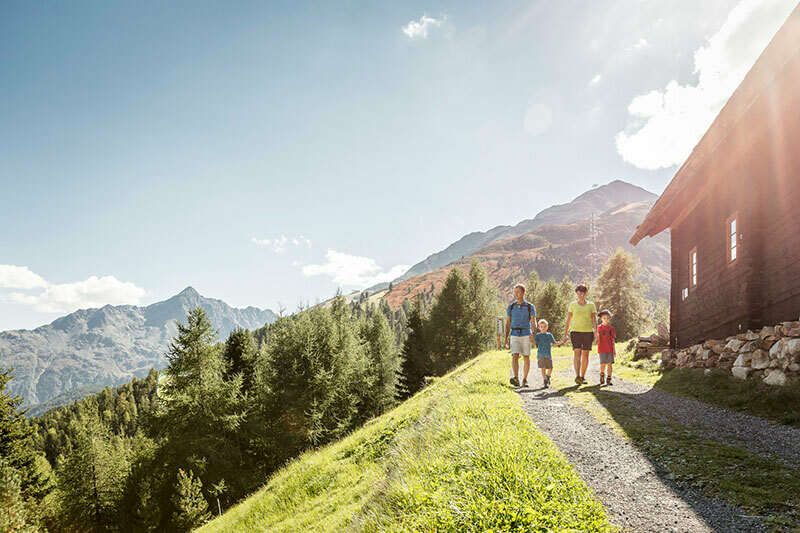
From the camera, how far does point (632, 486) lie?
15.3 ft

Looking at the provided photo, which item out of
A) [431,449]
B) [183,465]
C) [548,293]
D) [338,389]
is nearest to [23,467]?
[183,465]

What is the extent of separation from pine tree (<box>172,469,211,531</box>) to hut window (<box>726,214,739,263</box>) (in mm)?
27309

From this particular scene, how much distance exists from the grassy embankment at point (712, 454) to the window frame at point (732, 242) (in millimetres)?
3662

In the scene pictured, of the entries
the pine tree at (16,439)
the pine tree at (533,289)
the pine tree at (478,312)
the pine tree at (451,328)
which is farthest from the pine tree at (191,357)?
the pine tree at (533,289)

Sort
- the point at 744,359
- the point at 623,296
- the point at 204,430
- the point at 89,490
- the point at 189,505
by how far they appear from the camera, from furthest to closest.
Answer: the point at 623,296, the point at 89,490, the point at 204,430, the point at 189,505, the point at 744,359

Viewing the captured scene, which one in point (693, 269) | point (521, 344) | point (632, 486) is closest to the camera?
point (632, 486)

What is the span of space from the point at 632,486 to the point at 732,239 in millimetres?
10565

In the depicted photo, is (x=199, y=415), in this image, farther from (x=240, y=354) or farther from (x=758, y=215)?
(x=758, y=215)

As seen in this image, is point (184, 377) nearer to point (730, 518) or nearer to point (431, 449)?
point (431, 449)

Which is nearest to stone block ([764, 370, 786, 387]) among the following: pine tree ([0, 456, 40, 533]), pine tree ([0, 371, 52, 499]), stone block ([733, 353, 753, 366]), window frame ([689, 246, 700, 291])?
stone block ([733, 353, 753, 366])

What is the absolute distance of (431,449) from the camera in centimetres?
617

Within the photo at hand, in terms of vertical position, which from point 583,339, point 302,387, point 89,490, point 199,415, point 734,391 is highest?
point 583,339

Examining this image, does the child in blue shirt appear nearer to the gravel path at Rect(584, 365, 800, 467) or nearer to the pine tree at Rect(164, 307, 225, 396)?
the gravel path at Rect(584, 365, 800, 467)

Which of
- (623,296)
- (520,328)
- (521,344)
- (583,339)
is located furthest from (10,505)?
(623,296)
